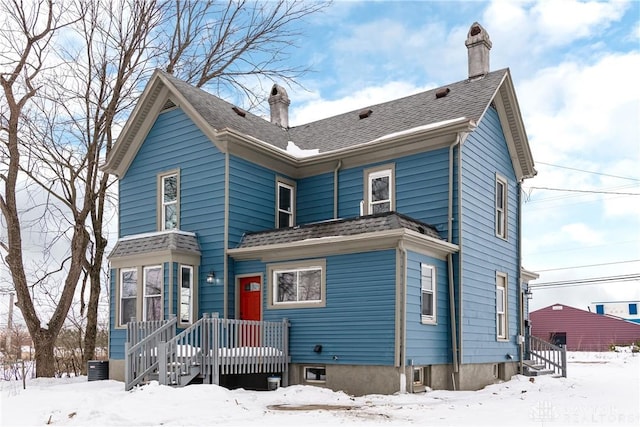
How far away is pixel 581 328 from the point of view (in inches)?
1929

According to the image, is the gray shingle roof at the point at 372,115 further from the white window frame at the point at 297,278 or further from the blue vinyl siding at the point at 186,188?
the white window frame at the point at 297,278

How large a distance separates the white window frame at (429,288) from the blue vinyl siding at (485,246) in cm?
96

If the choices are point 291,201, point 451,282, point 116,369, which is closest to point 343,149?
point 291,201

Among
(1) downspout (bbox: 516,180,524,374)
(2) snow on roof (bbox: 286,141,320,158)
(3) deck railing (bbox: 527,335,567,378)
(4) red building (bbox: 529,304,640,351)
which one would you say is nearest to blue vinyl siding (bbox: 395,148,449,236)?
(2) snow on roof (bbox: 286,141,320,158)

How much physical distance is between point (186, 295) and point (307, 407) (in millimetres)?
5778

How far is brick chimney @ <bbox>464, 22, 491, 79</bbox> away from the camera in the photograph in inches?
778

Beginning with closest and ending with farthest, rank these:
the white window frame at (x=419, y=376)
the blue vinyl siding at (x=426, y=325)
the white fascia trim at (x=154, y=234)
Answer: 1. the blue vinyl siding at (x=426, y=325)
2. the white window frame at (x=419, y=376)
3. the white fascia trim at (x=154, y=234)

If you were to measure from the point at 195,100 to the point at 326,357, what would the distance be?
784 centimetres

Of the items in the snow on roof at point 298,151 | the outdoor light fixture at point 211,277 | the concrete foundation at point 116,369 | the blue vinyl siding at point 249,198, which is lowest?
the concrete foundation at point 116,369

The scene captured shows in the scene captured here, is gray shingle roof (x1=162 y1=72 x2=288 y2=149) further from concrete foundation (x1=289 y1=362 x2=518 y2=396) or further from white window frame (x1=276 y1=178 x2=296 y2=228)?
concrete foundation (x1=289 y1=362 x2=518 y2=396)

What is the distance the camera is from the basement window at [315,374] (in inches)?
612

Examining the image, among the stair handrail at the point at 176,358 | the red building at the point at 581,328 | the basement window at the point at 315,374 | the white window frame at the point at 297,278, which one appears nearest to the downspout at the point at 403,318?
the white window frame at the point at 297,278

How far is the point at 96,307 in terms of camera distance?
24.0 meters

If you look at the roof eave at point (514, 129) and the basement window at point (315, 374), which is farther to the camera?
the roof eave at point (514, 129)
